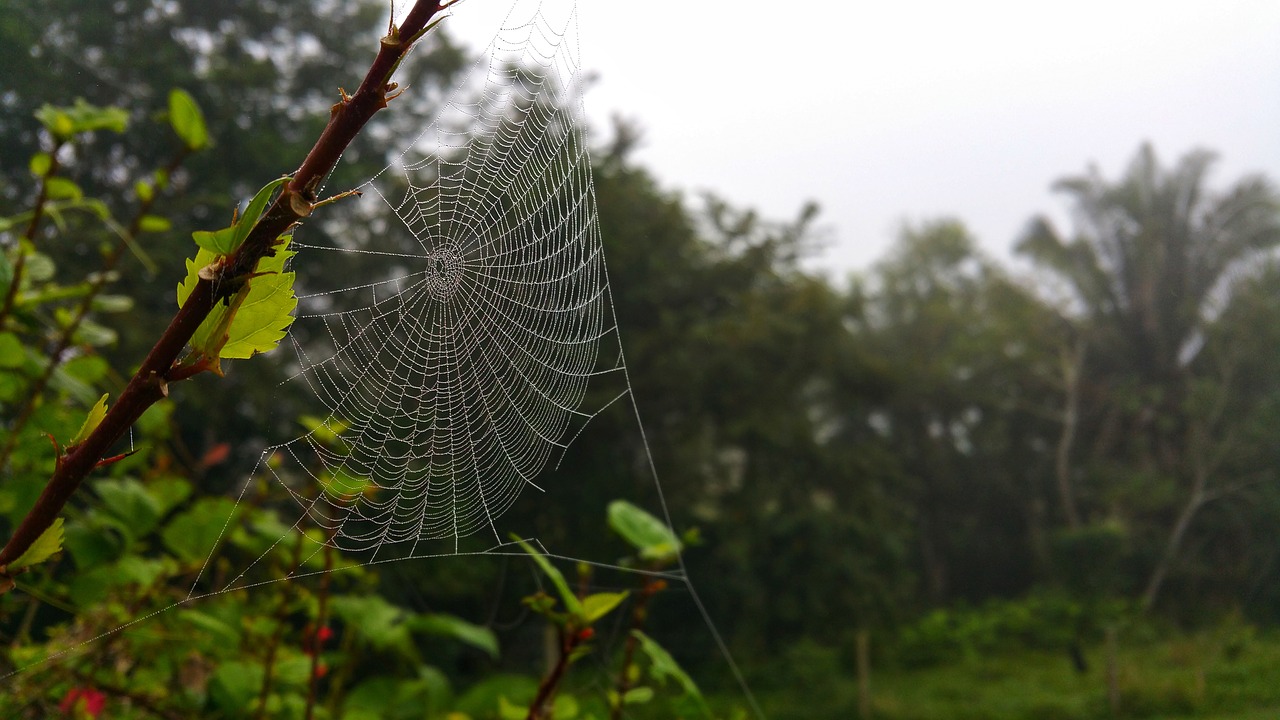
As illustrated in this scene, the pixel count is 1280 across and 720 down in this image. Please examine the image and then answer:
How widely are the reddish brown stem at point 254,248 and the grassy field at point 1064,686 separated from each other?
2346 mm

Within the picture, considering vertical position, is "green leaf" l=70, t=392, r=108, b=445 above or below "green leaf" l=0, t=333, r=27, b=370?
below

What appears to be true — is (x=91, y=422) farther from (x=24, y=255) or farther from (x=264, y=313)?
(x=24, y=255)

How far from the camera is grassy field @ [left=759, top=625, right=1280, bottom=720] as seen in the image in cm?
312

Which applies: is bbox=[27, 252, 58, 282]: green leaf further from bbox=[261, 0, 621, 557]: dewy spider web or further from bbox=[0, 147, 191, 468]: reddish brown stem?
bbox=[261, 0, 621, 557]: dewy spider web

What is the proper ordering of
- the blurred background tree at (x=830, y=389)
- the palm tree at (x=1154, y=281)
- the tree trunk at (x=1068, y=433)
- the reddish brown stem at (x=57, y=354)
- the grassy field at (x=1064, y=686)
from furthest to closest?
the tree trunk at (x=1068, y=433) → the palm tree at (x=1154, y=281) → the blurred background tree at (x=830, y=389) → the grassy field at (x=1064, y=686) → the reddish brown stem at (x=57, y=354)

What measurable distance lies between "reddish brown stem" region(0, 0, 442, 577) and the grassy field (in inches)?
92.4

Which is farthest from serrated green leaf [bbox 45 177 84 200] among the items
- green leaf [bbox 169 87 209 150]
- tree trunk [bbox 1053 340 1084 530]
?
tree trunk [bbox 1053 340 1084 530]

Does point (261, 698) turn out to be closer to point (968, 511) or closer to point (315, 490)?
point (315, 490)

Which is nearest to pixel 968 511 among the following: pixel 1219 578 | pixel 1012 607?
pixel 1012 607

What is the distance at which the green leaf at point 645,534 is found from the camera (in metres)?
1.16

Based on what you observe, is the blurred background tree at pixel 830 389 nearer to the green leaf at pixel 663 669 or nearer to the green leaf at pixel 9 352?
the green leaf at pixel 9 352

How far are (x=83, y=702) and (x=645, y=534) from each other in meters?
0.73

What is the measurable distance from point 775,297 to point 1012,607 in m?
4.76

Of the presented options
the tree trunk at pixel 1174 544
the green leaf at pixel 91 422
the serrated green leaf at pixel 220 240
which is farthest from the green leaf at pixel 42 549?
the tree trunk at pixel 1174 544
